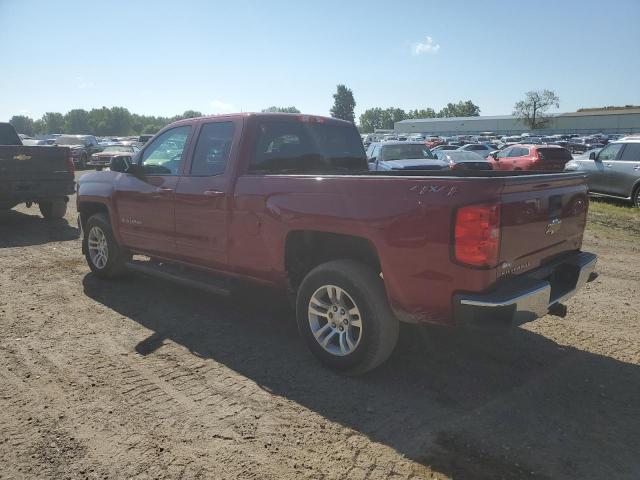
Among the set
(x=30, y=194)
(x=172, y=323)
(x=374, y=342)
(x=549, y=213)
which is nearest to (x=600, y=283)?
(x=549, y=213)

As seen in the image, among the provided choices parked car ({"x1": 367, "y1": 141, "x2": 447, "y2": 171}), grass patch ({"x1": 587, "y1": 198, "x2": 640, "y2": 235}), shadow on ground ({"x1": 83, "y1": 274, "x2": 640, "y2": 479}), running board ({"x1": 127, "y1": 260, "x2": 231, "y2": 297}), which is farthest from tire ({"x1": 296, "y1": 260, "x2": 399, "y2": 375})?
parked car ({"x1": 367, "y1": 141, "x2": 447, "y2": 171})

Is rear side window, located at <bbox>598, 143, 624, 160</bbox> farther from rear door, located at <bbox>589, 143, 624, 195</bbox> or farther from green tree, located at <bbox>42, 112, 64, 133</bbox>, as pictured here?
green tree, located at <bbox>42, 112, 64, 133</bbox>

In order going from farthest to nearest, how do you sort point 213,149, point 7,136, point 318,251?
point 7,136 → point 213,149 → point 318,251

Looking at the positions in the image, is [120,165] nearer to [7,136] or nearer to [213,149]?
[213,149]

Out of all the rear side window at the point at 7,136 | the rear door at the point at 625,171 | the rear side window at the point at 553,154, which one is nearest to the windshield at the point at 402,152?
the rear door at the point at 625,171

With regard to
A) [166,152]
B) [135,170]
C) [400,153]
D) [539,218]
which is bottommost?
[400,153]

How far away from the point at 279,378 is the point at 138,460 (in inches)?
47.7

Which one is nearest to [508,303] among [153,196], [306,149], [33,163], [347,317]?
[347,317]

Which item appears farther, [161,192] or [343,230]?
[161,192]

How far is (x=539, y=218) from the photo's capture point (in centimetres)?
338

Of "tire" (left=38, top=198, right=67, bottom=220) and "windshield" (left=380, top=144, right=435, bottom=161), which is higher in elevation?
"windshield" (left=380, top=144, right=435, bottom=161)

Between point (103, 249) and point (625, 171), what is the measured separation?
12128 mm

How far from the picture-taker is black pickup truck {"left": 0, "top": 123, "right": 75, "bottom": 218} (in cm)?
946

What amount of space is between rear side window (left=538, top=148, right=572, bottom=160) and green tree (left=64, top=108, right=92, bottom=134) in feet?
560
